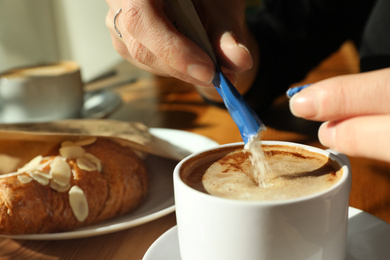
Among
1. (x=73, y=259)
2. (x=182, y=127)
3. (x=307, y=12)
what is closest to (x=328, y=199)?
(x=73, y=259)

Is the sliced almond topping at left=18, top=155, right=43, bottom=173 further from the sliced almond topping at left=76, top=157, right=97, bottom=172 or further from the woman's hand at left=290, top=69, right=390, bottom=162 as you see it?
the woman's hand at left=290, top=69, right=390, bottom=162

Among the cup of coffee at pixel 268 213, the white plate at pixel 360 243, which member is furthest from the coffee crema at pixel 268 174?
the white plate at pixel 360 243

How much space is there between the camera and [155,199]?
2.39 ft

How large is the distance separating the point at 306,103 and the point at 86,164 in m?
0.41

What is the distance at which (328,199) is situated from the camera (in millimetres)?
435

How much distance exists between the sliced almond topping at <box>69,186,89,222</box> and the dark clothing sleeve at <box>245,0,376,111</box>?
0.86 metres

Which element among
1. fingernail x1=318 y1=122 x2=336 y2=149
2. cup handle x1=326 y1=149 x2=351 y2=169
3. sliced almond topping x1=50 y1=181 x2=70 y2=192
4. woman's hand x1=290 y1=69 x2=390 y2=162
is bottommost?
sliced almond topping x1=50 y1=181 x2=70 y2=192

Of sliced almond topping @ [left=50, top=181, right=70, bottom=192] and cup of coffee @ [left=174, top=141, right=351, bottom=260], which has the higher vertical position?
cup of coffee @ [left=174, top=141, right=351, bottom=260]

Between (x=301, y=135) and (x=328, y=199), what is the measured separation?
598 mm

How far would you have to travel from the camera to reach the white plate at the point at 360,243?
1.71 feet

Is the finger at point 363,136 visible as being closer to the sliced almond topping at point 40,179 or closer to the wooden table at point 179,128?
the wooden table at point 179,128

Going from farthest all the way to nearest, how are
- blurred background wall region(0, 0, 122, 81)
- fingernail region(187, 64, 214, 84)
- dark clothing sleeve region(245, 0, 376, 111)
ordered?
blurred background wall region(0, 0, 122, 81), dark clothing sleeve region(245, 0, 376, 111), fingernail region(187, 64, 214, 84)

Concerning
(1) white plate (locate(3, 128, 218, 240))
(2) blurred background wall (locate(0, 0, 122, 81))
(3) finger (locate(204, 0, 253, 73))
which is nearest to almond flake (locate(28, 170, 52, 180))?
(1) white plate (locate(3, 128, 218, 240))

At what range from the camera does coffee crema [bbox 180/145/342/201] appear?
0.47 metres
